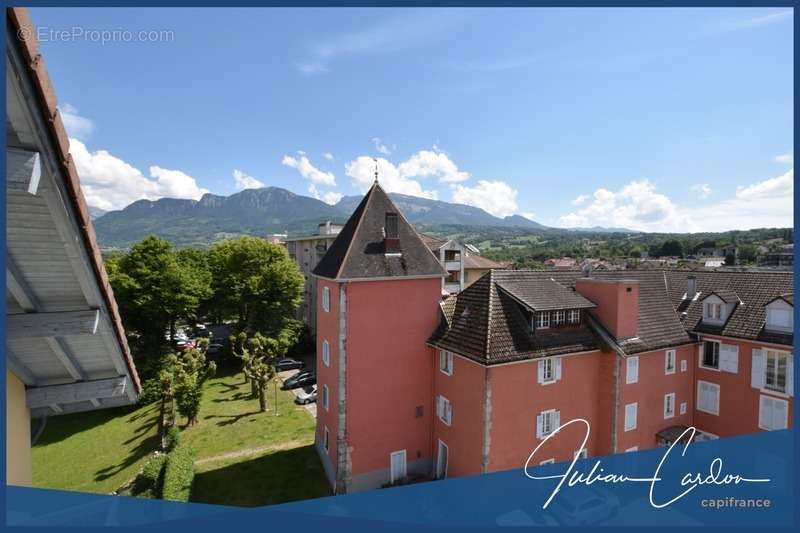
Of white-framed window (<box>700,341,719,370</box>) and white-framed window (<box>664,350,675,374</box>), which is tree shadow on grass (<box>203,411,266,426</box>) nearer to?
white-framed window (<box>664,350,675,374</box>)

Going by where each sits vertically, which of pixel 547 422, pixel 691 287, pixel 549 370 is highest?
pixel 691 287

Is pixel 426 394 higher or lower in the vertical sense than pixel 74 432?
higher

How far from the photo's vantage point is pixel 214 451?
23188 millimetres

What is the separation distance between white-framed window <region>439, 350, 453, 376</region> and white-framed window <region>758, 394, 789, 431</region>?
17.4 m

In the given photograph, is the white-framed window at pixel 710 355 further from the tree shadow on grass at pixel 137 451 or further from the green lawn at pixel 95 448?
the tree shadow on grass at pixel 137 451

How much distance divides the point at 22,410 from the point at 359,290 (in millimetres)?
12400

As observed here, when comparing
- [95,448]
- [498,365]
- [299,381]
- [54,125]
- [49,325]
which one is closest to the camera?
[54,125]

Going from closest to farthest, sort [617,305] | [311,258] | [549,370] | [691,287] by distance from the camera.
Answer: [549,370] → [617,305] → [691,287] → [311,258]

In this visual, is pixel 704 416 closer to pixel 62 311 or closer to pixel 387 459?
pixel 387 459

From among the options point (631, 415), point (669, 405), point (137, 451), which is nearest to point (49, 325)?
point (137, 451)

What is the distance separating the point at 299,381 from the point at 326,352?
1543cm

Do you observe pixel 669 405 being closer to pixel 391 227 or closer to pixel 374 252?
pixel 391 227

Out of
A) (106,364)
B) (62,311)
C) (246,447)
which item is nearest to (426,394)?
(246,447)

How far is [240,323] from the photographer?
41281 mm
